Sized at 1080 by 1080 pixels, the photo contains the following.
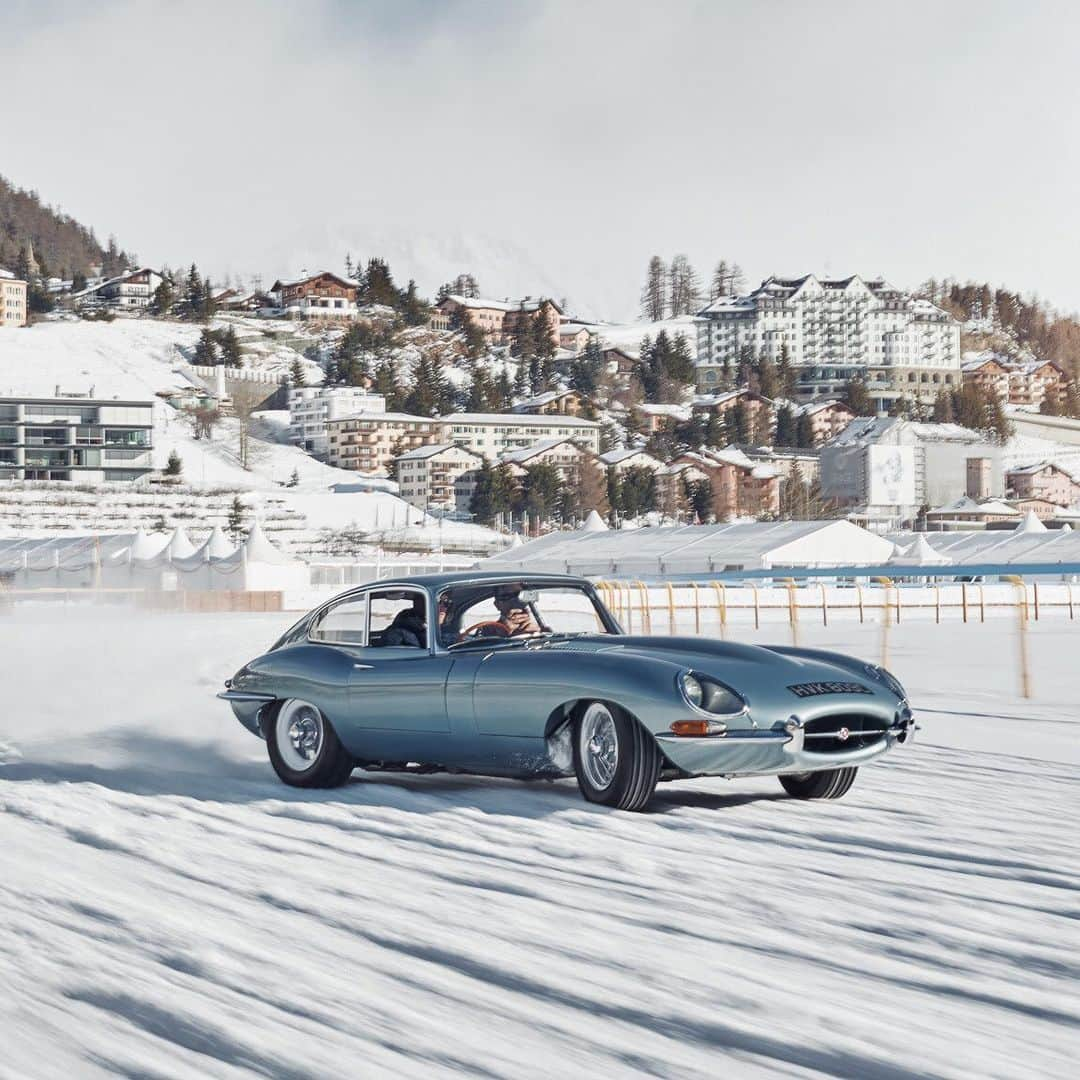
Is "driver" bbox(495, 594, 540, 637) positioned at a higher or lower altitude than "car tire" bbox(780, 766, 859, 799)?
higher

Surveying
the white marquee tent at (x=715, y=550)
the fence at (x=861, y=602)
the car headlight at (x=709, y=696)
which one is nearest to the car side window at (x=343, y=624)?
the car headlight at (x=709, y=696)

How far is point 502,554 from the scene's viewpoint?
91938mm

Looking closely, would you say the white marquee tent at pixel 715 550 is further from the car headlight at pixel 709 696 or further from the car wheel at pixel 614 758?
the car headlight at pixel 709 696

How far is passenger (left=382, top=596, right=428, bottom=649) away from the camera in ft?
33.1

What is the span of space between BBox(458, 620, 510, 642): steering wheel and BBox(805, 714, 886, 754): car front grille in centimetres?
205

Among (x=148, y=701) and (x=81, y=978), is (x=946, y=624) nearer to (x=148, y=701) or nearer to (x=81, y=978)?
(x=148, y=701)

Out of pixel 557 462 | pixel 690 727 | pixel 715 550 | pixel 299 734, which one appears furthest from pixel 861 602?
pixel 557 462

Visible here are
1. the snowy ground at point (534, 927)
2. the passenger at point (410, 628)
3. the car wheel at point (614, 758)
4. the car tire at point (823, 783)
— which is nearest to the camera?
the snowy ground at point (534, 927)

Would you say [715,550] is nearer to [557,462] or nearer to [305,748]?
[305,748]

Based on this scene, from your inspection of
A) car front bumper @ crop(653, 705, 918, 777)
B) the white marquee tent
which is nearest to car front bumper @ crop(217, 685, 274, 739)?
car front bumper @ crop(653, 705, 918, 777)

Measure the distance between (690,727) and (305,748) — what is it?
2.96 m

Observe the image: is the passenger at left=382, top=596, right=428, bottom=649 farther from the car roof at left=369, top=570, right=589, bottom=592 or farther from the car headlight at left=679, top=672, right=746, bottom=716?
the car headlight at left=679, top=672, right=746, bottom=716

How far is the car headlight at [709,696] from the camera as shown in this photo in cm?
855

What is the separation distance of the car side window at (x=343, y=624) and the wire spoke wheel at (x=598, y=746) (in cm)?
203
